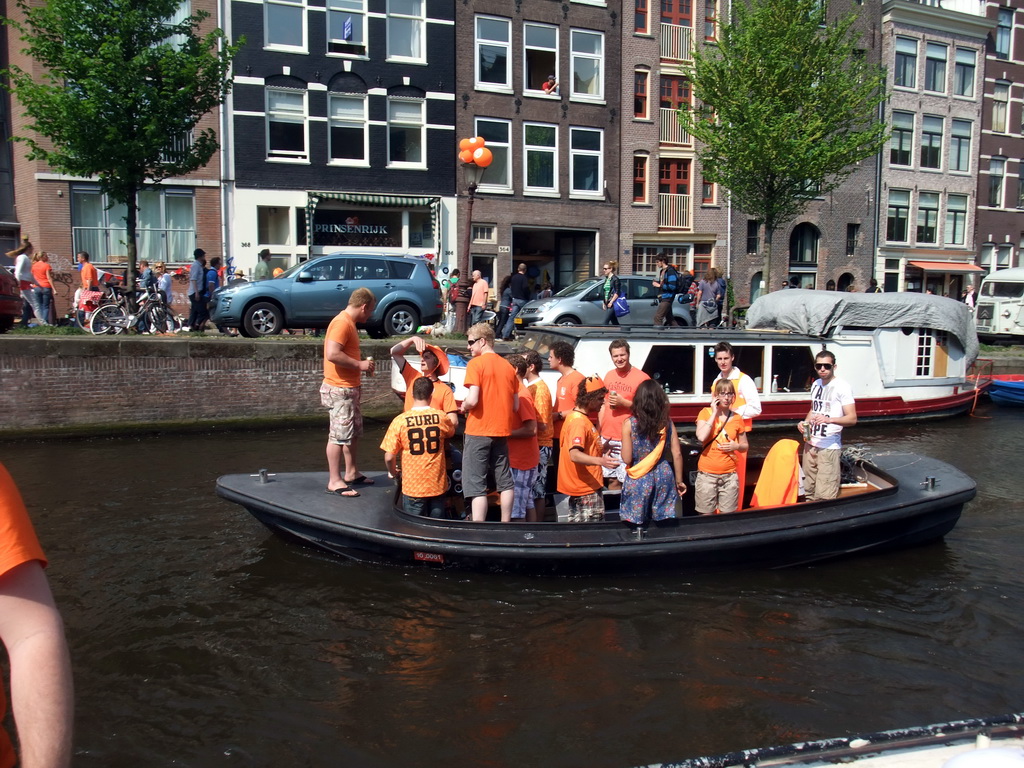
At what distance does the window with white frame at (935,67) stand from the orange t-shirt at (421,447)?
104 feet

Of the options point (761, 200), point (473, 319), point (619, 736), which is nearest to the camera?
point (619, 736)

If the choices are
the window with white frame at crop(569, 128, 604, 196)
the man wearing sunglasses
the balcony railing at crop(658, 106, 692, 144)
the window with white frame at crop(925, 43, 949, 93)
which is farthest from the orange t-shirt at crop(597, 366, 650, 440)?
the window with white frame at crop(925, 43, 949, 93)

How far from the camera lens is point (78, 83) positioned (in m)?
14.1

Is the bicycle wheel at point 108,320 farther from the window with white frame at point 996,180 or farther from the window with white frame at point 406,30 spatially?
the window with white frame at point 996,180

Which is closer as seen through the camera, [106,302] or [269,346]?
[269,346]

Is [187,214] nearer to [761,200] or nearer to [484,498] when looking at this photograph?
[761,200]

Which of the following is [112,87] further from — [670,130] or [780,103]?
[670,130]

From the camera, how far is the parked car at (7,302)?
41.0 ft

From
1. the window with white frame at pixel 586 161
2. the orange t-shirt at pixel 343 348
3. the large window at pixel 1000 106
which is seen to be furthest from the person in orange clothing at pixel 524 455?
the large window at pixel 1000 106

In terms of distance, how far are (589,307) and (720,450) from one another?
10.5m

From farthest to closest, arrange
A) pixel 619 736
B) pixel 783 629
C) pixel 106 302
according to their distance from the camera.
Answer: pixel 106 302 < pixel 783 629 < pixel 619 736

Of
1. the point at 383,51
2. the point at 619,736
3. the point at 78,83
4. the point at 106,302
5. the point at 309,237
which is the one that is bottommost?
the point at 619,736

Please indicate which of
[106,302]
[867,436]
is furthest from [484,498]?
[106,302]

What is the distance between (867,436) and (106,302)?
515 inches
